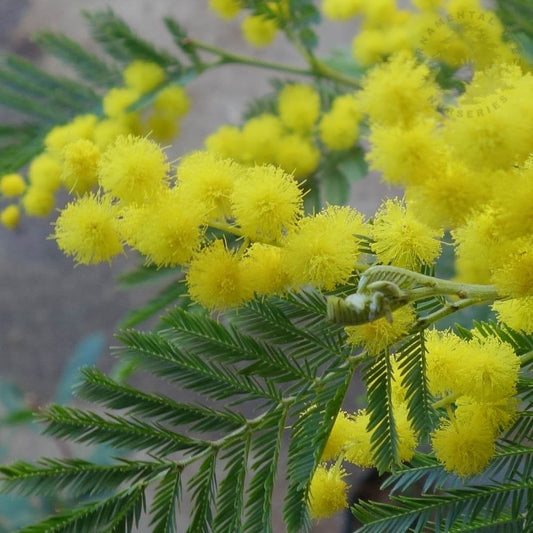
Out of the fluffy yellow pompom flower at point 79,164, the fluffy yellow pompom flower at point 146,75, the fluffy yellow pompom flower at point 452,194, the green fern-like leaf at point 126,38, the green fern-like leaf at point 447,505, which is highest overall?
the green fern-like leaf at point 126,38

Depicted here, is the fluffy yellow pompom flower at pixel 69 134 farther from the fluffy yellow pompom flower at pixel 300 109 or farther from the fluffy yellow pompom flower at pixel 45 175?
the fluffy yellow pompom flower at pixel 300 109

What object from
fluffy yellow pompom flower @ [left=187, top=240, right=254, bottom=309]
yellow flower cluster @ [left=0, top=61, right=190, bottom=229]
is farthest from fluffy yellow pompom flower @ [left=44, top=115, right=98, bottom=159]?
fluffy yellow pompom flower @ [left=187, top=240, right=254, bottom=309]

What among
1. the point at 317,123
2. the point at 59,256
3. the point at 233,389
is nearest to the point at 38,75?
the point at 317,123

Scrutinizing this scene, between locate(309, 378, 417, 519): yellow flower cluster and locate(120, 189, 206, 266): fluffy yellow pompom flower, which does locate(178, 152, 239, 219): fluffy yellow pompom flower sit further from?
locate(309, 378, 417, 519): yellow flower cluster

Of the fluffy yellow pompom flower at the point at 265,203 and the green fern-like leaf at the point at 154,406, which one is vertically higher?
the fluffy yellow pompom flower at the point at 265,203

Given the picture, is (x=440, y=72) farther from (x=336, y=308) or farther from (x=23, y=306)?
(x=23, y=306)

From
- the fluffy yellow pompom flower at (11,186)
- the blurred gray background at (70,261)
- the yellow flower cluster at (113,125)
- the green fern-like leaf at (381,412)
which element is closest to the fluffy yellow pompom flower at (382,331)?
the green fern-like leaf at (381,412)
